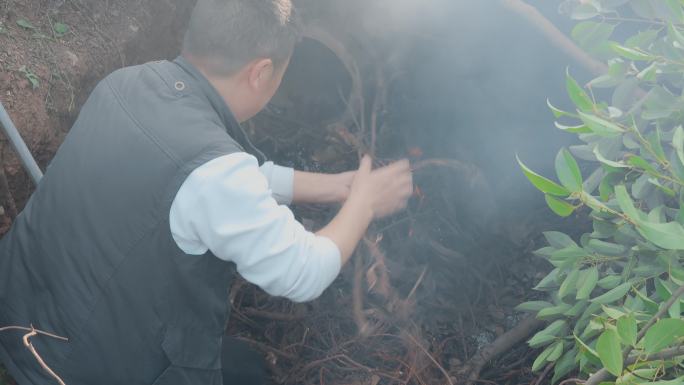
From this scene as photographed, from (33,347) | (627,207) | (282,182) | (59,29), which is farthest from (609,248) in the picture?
(59,29)

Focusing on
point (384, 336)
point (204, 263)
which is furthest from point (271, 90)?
point (384, 336)

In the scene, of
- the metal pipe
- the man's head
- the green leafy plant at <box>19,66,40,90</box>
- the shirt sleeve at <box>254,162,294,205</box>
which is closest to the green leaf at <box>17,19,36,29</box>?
the green leafy plant at <box>19,66,40,90</box>

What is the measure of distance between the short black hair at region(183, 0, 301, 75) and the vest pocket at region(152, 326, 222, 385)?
88cm

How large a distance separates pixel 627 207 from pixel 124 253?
1422 mm

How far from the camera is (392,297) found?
121 inches

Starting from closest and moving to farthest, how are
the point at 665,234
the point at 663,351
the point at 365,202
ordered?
the point at 665,234
the point at 663,351
the point at 365,202

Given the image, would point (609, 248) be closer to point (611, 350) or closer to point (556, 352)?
point (556, 352)

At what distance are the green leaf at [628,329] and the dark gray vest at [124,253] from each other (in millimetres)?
1131

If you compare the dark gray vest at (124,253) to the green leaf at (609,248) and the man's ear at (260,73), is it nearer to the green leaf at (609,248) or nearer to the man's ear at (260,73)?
the man's ear at (260,73)

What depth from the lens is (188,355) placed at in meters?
2.12

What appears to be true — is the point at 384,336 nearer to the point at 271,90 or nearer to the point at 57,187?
the point at 271,90

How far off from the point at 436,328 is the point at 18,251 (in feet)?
6.08

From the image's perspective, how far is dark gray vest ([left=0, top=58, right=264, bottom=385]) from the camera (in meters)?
1.89

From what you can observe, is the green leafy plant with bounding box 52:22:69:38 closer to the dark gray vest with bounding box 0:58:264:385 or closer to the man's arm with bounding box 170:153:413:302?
the dark gray vest with bounding box 0:58:264:385
